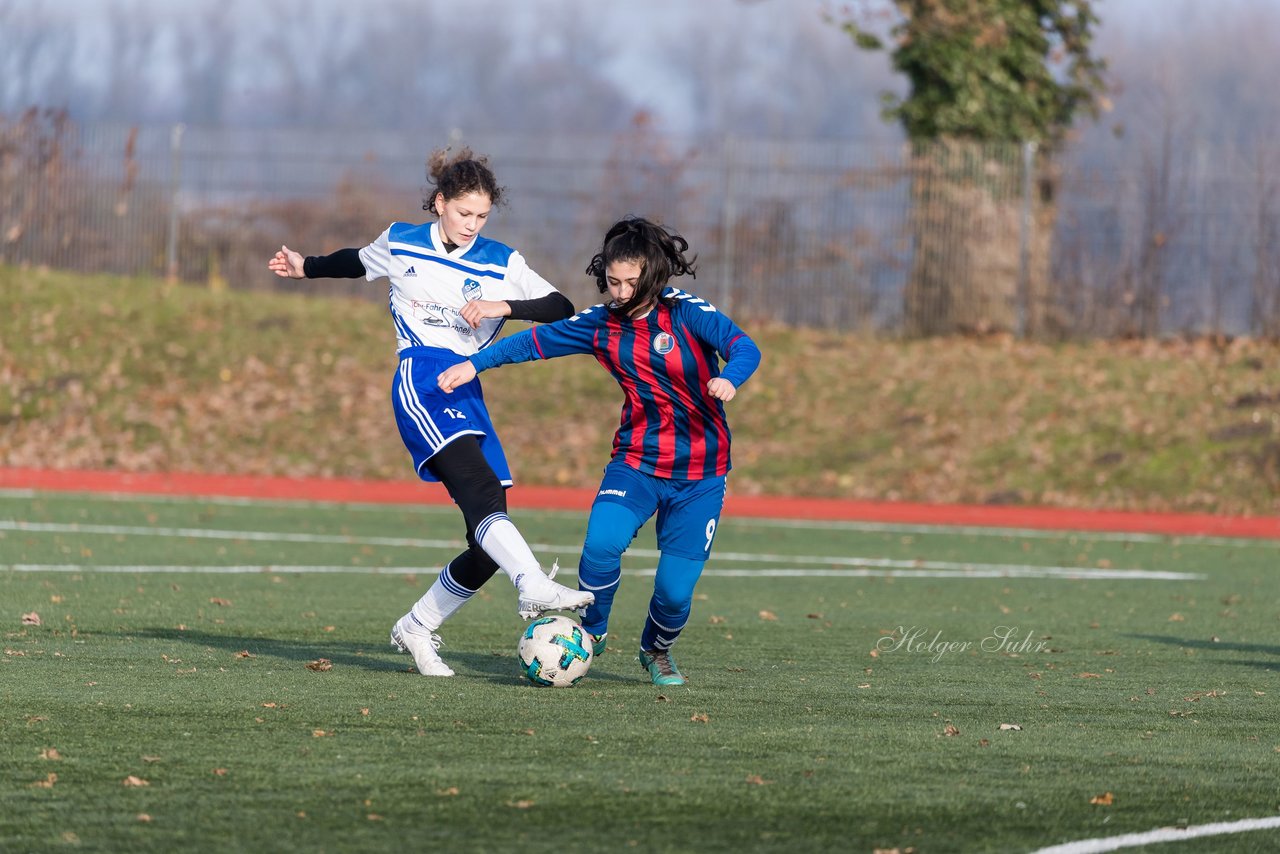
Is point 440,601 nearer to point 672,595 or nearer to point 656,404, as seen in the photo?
point 672,595

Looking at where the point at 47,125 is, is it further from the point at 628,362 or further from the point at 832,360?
the point at 628,362

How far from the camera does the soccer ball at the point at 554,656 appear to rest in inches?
266

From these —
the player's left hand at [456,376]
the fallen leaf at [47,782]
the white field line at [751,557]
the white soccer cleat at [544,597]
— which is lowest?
the white field line at [751,557]

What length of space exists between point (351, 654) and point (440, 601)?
902 mm

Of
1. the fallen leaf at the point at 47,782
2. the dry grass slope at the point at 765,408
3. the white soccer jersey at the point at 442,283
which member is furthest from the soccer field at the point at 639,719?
the dry grass slope at the point at 765,408

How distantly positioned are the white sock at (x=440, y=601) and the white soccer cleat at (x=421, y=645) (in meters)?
0.04

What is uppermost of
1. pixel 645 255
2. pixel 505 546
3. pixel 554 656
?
pixel 645 255

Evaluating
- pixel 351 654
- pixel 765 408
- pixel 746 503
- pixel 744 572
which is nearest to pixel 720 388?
pixel 351 654

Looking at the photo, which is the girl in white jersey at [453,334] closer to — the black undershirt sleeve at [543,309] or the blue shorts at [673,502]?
the black undershirt sleeve at [543,309]

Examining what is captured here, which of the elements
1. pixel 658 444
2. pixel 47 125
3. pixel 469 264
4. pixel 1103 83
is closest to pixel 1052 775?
pixel 658 444

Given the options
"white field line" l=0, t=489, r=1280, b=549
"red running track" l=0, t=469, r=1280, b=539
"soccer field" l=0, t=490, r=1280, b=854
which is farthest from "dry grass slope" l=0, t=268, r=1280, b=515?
"soccer field" l=0, t=490, r=1280, b=854

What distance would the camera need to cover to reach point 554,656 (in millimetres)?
6770

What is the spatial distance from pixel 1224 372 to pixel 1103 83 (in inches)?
244

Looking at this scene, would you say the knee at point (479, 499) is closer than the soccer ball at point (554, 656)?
No
